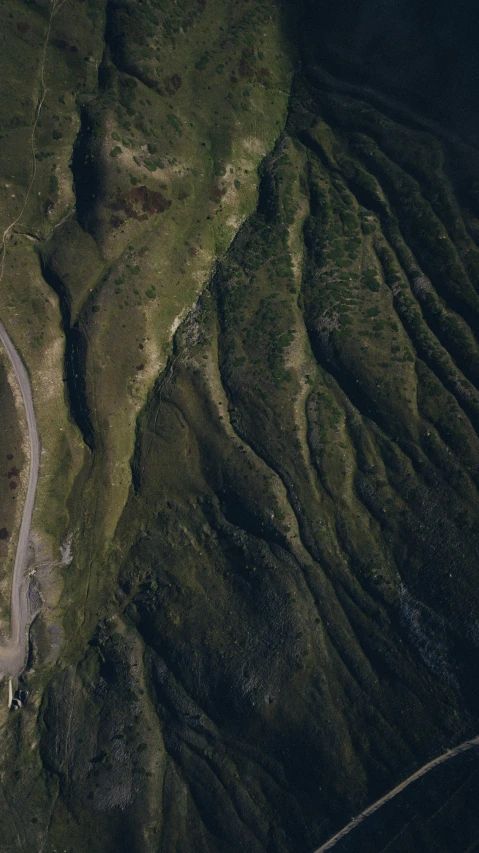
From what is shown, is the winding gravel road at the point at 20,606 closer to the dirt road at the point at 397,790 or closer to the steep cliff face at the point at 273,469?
the steep cliff face at the point at 273,469

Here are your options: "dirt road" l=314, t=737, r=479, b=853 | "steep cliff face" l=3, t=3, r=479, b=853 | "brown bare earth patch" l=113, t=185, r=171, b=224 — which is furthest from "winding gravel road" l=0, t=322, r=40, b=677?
"dirt road" l=314, t=737, r=479, b=853

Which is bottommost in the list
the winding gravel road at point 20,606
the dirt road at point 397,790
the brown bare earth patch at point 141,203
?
the dirt road at point 397,790

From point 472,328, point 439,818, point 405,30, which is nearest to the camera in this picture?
point 439,818

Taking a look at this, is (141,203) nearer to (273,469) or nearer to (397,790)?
(273,469)

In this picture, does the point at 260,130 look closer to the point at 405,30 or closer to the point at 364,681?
the point at 405,30

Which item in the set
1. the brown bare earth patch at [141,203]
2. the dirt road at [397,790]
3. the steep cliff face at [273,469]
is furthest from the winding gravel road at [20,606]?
the dirt road at [397,790]

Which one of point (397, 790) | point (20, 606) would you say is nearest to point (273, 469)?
point (20, 606)

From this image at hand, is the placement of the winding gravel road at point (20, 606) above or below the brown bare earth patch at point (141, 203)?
below

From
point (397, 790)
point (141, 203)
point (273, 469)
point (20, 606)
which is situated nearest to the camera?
point (397, 790)

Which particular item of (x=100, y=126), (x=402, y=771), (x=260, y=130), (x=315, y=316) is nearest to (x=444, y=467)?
(x=315, y=316)
